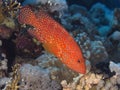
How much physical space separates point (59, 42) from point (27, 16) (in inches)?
29.9

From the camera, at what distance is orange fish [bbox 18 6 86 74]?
3814mm

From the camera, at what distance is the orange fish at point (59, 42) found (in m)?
3.81

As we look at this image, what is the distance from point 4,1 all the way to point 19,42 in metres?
0.73

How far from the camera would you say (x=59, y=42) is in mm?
3867

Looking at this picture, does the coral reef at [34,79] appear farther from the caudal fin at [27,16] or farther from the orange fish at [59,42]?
the caudal fin at [27,16]

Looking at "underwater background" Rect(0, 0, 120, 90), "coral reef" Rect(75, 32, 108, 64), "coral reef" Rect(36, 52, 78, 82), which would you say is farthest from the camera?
"coral reef" Rect(75, 32, 108, 64)

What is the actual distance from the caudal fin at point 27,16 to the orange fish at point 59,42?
0.07 meters

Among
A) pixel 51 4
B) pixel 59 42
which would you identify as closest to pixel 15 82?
pixel 59 42

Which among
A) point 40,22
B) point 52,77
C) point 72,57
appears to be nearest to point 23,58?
point 52,77

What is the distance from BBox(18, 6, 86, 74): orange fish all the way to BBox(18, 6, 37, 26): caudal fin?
65 millimetres

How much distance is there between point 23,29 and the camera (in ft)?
16.2

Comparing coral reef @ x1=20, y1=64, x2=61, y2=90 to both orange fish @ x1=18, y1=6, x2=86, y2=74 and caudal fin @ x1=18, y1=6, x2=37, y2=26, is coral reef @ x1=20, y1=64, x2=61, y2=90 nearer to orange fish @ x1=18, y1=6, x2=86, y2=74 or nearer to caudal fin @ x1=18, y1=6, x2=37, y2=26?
orange fish @ x1=18, y1=6, x2=86, y2=74

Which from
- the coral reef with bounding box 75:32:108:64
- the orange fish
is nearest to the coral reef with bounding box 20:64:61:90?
the orange fish

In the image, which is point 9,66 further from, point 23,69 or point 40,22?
point 40,22
